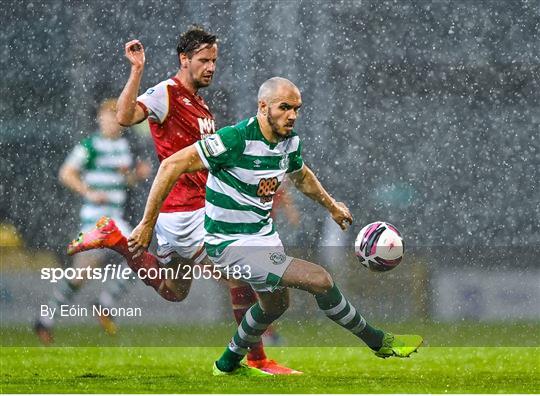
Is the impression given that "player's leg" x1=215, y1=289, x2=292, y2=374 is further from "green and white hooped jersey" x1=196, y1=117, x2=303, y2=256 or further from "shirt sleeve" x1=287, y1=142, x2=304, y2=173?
"shirt sleeve" x1=287, y1=142, x2=304, y2=173

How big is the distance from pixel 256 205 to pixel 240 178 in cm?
12

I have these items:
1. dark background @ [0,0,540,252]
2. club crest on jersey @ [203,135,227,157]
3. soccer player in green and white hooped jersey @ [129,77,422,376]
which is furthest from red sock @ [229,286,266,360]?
dark background @ [0,0,540,252]

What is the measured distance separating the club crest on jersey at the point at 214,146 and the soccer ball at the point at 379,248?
27.1 inches

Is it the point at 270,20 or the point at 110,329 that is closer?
the point at 110,329

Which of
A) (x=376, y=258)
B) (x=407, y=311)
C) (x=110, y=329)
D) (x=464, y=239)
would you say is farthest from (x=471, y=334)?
(x=464, y=239)

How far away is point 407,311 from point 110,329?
180 cm

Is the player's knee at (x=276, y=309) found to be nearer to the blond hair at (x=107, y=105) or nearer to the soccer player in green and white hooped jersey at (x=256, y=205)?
the soccer player in green and white hooped jersey at (x=256, y=205)

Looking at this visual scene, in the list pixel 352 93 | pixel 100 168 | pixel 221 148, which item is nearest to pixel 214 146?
pixel 221 148

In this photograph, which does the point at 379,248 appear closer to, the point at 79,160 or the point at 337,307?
the point at 337,307

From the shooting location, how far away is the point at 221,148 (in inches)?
167

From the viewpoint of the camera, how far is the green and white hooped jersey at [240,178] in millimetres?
4250

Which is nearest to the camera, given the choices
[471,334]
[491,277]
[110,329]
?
[110,329]

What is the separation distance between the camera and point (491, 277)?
7590 millimetres

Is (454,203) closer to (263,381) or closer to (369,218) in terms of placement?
(369,218)
